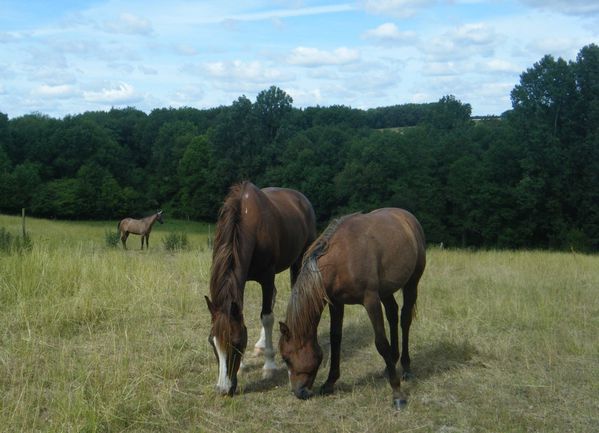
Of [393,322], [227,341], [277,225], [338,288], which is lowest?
[393,322]

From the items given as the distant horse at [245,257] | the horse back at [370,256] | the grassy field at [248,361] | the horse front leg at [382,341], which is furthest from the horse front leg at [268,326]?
the horse front leg at [382,341]

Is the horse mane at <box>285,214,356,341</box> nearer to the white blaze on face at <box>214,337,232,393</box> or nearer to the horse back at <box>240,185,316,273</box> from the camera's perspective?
the white blaze on face at <box>214,337,232,393</box>

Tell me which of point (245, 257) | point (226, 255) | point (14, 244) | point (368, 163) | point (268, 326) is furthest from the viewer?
point (368, 163)

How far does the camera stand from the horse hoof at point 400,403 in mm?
4750

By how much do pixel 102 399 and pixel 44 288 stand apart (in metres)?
3.69

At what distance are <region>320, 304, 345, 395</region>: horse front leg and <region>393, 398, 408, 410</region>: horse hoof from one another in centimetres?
60

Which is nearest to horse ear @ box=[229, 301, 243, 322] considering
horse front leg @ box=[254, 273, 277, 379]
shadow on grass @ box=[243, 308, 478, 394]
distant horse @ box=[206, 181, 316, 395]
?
distant horse @ box=[206, 181, 316, 395]

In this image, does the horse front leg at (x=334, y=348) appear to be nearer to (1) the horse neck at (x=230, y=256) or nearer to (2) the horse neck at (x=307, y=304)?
(2) the horse neck at (x=307, y=304)

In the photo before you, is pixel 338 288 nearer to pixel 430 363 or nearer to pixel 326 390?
pixel 326 390

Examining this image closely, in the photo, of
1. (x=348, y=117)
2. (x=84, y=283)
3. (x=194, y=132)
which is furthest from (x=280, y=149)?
(x=84, y=283)

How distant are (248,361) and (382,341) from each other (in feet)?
6.17

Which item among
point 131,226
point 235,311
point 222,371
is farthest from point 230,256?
point 131,226

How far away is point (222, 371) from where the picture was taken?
4.74 metres

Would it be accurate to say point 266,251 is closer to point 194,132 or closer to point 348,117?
point 348,117
